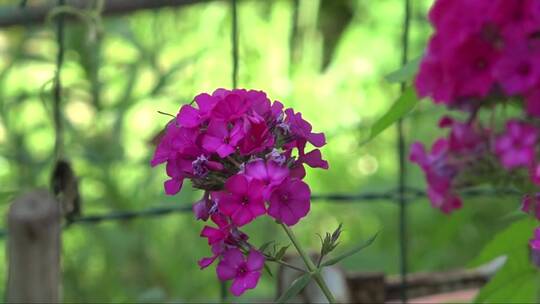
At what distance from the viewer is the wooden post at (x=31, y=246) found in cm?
140

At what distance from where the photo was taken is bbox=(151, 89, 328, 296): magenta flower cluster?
105 centimetres

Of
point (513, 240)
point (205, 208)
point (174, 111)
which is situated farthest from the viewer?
point (174, 111)

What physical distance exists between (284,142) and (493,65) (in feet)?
0.84

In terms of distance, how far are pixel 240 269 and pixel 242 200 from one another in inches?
3.5

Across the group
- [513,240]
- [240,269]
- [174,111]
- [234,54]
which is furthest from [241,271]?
[174,111]

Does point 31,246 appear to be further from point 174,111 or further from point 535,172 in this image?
point 174,111

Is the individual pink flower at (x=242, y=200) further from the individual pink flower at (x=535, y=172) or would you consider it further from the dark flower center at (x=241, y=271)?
the individual pink flower at (x=535, y=172)

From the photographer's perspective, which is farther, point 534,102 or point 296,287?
point 296,287

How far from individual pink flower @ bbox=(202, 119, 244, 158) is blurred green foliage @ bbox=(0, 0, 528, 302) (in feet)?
3.91

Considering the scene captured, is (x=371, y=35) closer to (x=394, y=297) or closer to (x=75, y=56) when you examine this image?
(x=75, y=56)

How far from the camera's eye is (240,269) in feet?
3.63

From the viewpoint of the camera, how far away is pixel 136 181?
104 inches

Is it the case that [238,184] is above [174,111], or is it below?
above

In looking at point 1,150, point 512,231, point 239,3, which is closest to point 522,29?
point 512,231
